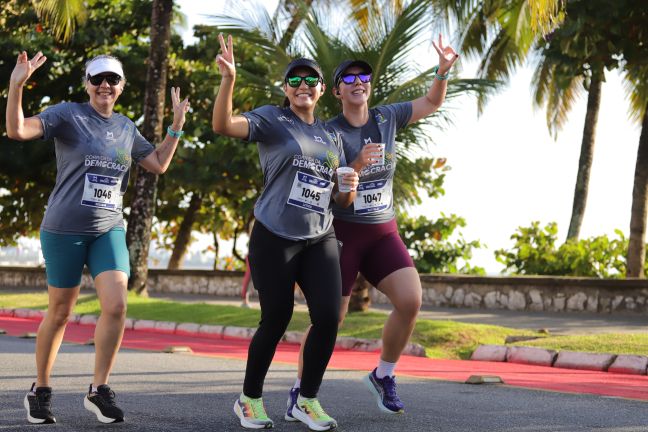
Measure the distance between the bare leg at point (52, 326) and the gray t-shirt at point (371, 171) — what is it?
5.08 feet

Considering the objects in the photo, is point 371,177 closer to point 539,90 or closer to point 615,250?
point 615,250

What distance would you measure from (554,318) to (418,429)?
11.1m

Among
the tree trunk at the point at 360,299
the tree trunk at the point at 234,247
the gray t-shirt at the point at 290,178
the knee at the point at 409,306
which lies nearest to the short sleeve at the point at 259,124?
the gray t-shirt at the point at 290,178

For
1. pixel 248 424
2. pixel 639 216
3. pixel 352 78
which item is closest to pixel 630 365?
pixel 352 78

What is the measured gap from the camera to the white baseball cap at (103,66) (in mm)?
5406

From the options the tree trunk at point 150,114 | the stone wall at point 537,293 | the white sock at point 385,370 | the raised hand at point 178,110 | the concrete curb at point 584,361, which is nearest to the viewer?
the raised hand at point 178,110

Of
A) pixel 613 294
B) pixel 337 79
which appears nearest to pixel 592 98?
pixel 613 294

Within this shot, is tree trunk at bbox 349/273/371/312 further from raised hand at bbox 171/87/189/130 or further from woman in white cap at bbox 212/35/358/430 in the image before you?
woman in white cap at bbox 212/35/358/430

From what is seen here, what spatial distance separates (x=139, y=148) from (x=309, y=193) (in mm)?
1120

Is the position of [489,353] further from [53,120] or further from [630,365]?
[53,120]

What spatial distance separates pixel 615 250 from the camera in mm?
21203

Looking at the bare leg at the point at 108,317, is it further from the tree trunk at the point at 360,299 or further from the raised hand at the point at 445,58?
the tree trunk at the point at 360,299

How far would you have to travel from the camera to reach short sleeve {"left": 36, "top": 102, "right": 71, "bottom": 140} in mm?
5230

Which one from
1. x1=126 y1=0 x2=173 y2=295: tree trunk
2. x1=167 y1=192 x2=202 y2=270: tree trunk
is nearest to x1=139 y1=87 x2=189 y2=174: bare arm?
x1=126 y1=0 x2=173 y2=295: tree trunk
